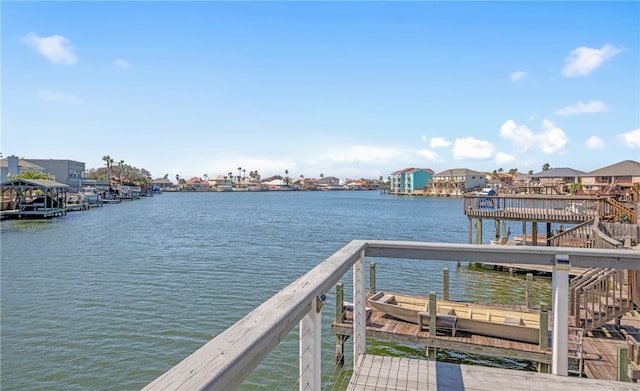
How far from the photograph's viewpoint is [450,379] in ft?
11.2

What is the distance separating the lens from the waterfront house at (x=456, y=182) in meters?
123

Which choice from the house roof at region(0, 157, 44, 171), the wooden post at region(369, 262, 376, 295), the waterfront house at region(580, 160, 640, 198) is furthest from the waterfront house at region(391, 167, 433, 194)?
the wooden post at region(369, 262, 376, 295)

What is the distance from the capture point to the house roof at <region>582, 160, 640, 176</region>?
7100 cm

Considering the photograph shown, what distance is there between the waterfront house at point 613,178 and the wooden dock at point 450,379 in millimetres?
76157

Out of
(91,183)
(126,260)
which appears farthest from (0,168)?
(126,260)

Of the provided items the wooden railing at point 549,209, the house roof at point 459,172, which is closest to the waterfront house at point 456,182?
the house roof at point 459,172

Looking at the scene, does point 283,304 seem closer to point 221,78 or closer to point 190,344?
point 190,344

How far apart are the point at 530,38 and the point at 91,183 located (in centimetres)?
9346

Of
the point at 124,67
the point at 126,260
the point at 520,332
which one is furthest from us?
the point at 126,260

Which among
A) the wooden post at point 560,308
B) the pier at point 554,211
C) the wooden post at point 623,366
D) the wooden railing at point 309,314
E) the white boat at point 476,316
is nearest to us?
the wooden railing at point 309,314

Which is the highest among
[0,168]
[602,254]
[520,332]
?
[0,168]

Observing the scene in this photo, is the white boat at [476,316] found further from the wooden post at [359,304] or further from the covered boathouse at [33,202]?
the covered boathouse at [33,202]

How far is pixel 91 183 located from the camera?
8906 centimetres

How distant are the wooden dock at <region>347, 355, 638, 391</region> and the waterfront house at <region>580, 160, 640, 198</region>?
76.2 metres
